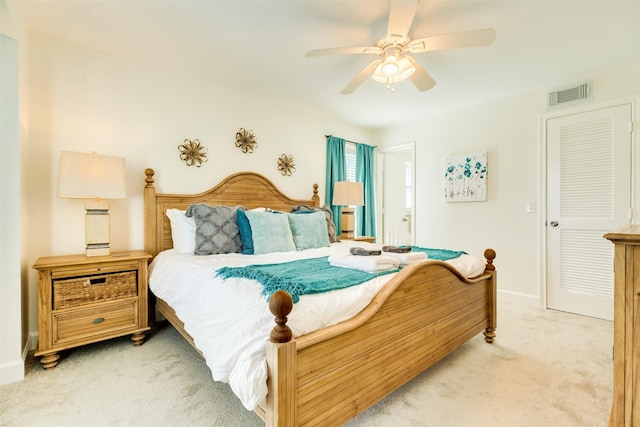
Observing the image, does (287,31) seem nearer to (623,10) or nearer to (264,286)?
(264,286)

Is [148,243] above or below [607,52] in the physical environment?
below

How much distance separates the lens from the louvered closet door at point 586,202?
2912 mm

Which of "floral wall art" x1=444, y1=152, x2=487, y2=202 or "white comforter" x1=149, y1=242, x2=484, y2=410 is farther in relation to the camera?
"floral wall art" x1=444, y1=152, x2=487, y2=202

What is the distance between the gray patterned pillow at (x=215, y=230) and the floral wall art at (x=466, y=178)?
118 inches

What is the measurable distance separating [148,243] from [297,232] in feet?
4.67

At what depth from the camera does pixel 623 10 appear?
6.72 ft

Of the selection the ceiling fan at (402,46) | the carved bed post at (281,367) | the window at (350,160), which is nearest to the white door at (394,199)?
the window at (350,160)

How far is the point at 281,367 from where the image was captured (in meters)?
1.08

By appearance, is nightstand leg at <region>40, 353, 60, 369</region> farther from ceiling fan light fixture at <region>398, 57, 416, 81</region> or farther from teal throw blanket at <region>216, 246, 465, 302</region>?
ceiling fan light fixture at <region>398, 57, 416, 81</region>

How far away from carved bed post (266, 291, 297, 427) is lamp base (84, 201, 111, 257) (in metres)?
1.99

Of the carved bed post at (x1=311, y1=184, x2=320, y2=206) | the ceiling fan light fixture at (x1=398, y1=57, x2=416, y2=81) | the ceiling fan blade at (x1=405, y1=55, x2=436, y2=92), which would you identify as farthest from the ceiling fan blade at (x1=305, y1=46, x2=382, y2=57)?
the carved bed post at (x1=311, y1=184, x2=320, y2=206)

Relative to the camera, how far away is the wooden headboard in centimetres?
280

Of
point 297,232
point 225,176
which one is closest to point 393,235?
point 297,232

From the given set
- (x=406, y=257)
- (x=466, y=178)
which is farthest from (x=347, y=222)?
(x=406, y=257)
